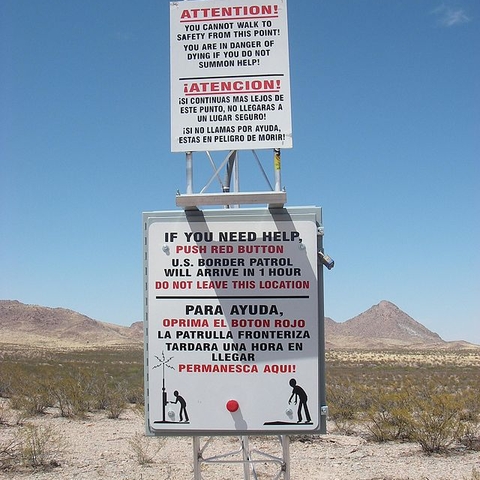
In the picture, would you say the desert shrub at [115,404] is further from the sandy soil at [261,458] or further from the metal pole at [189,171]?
the metal pole at [189,171]

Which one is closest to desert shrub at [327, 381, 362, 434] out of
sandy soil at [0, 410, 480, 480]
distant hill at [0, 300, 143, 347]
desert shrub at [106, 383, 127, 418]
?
sandy soil at [0, 410, 480, 480]

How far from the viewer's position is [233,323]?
494cm

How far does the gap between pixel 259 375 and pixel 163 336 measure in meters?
0.83

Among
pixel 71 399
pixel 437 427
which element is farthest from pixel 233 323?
pixel 71 399

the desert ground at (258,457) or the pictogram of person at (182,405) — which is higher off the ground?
the pictogram of person at (182,405)

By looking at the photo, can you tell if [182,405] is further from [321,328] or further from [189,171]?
[189,171]

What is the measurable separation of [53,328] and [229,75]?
503 ft

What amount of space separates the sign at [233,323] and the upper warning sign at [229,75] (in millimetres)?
634

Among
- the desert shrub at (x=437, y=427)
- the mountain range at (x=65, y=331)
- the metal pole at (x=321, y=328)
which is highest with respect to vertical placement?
the metal pole at (x=321, y=328)

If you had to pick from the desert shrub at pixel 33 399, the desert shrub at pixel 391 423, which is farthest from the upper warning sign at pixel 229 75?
the desert shrub at pixel 33 399

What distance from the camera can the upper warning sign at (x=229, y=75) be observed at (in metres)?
5.01

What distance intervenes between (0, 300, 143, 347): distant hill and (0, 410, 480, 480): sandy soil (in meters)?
125

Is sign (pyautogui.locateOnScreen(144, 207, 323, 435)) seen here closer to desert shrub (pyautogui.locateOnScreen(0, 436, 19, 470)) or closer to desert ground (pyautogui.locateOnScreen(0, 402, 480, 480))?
desert ground (pyautogui.locateOnScreen(0, 402, 480, 480))

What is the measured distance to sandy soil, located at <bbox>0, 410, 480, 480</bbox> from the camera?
9.27 metres
